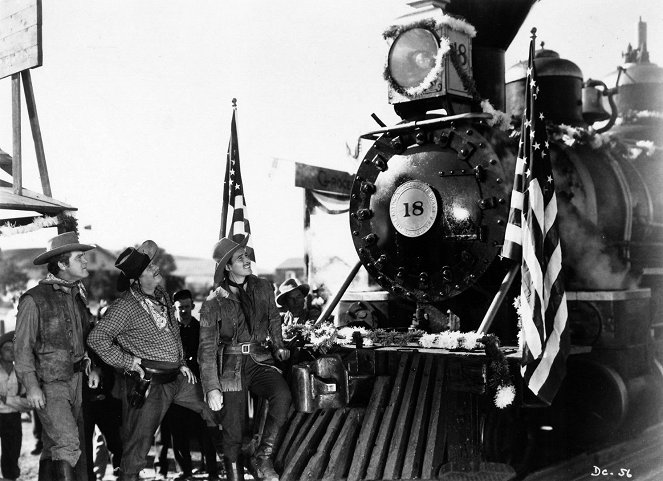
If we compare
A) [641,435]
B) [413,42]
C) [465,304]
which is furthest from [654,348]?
[413,42]

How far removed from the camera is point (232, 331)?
16.8ft

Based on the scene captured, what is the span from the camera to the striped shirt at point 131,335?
15.6ft

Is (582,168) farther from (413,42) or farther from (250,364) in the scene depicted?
(250,364)

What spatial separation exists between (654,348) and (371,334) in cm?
275

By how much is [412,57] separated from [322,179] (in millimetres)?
3916

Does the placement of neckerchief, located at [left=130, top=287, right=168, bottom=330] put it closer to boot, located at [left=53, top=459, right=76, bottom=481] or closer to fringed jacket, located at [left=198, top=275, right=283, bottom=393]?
fringed jacket, located at [left=198, top=275, right=283, bottom=393]

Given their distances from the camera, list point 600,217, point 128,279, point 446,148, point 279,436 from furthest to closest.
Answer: point 600,217, point 446,148, point 279,436, point 128,279

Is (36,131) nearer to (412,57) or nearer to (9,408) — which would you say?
(9,408)

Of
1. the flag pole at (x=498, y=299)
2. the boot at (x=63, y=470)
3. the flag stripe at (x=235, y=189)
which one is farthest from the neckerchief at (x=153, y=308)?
the flag stripe at (x=235, y=189)

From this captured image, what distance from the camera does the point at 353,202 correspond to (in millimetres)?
6340

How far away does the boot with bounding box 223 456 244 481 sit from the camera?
199 inches

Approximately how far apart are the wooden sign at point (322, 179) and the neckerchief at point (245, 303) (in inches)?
166

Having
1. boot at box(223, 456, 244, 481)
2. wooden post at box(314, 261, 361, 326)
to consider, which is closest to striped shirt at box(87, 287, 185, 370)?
boot at box(223, 456, 244, 481)

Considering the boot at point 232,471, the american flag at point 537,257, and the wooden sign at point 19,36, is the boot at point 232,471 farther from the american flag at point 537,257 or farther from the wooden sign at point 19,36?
the wooden sign at point 19,36
